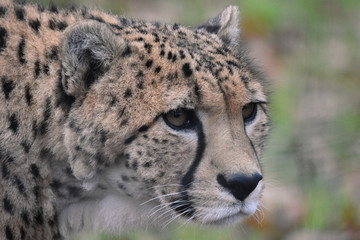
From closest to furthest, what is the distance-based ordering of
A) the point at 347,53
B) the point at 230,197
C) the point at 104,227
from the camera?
the point at 230,197, the point at 104,227, the point at 347,53

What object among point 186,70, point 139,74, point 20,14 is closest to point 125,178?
point 139,74

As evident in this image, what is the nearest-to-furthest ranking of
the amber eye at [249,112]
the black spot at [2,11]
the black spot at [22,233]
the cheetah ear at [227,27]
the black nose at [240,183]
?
the black nose at [240,183], the black spot at [22,233], the black spot at [2,11], the amber eye at [249,112], the cheetah ear at [227,27]

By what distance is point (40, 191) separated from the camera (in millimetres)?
4113

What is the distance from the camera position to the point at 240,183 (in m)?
3.86

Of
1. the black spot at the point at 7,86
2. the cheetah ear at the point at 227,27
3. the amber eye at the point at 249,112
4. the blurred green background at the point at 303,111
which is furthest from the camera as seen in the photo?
the blurred green background at the point at 303,111

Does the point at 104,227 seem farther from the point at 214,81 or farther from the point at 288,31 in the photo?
the point at 288,31

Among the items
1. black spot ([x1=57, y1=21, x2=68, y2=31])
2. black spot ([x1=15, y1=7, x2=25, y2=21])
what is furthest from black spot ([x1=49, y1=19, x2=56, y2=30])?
black spot ([x1=15, y1=7, x2=25, y2=21])

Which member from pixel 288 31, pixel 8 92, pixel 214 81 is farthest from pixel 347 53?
pixel 8 92

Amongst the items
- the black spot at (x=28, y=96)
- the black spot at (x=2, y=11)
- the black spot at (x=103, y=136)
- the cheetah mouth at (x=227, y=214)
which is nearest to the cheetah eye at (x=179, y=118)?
the black spot at (x=103, y=136)

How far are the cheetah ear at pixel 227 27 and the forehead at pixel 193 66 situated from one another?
1.07ft

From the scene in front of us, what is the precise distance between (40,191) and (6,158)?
287 millimetres

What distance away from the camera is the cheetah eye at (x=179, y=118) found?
4000 mm

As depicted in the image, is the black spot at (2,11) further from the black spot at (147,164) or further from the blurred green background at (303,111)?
the black spot at (147,164)

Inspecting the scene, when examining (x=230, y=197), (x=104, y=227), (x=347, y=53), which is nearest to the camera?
(x=230, y=197)
